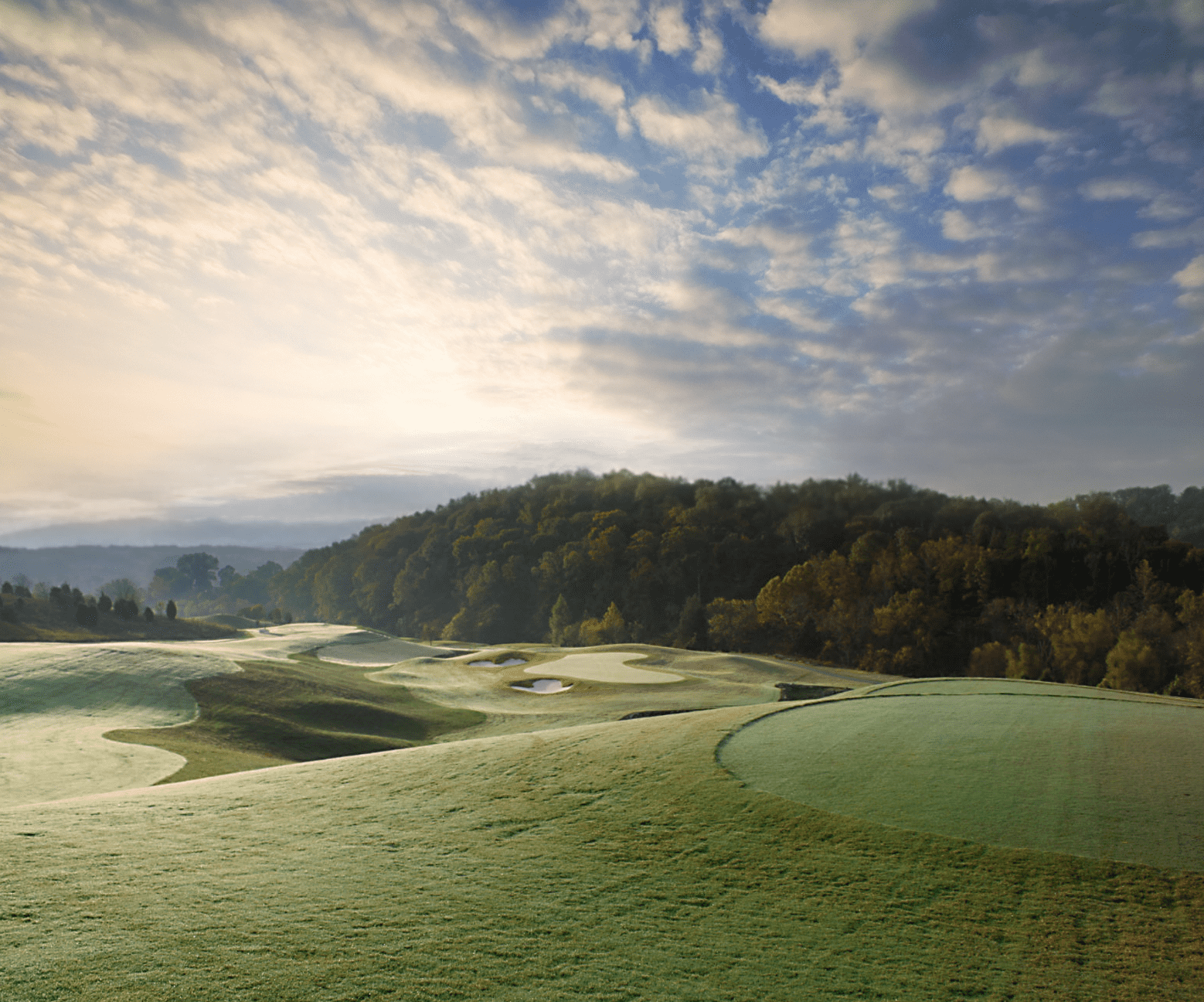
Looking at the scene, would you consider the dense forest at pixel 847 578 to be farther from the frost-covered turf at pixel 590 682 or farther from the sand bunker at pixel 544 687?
the sand bunker at pixel 544 687

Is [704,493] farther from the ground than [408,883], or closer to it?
farther from the ground

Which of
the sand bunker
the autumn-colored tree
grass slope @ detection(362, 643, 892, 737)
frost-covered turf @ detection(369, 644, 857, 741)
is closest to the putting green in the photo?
grass slope @ detection(362, 643, 892, 737)

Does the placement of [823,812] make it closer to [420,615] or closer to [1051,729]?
[1051,729]

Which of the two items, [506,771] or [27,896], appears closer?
[27,896]

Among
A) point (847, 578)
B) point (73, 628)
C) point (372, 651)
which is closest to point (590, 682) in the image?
point (372, 651)

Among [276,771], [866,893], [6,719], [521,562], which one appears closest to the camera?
[866,893]

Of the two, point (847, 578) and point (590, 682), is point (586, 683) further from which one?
point (847, 578)

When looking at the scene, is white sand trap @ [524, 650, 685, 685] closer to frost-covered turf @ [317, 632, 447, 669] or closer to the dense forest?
frost-covered turf @ [317, 632, 447, 669]

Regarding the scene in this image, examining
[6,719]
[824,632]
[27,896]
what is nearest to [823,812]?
[27,896]

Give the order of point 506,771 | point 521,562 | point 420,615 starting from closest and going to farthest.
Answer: point 506,771
point 521,562
point 420,615
